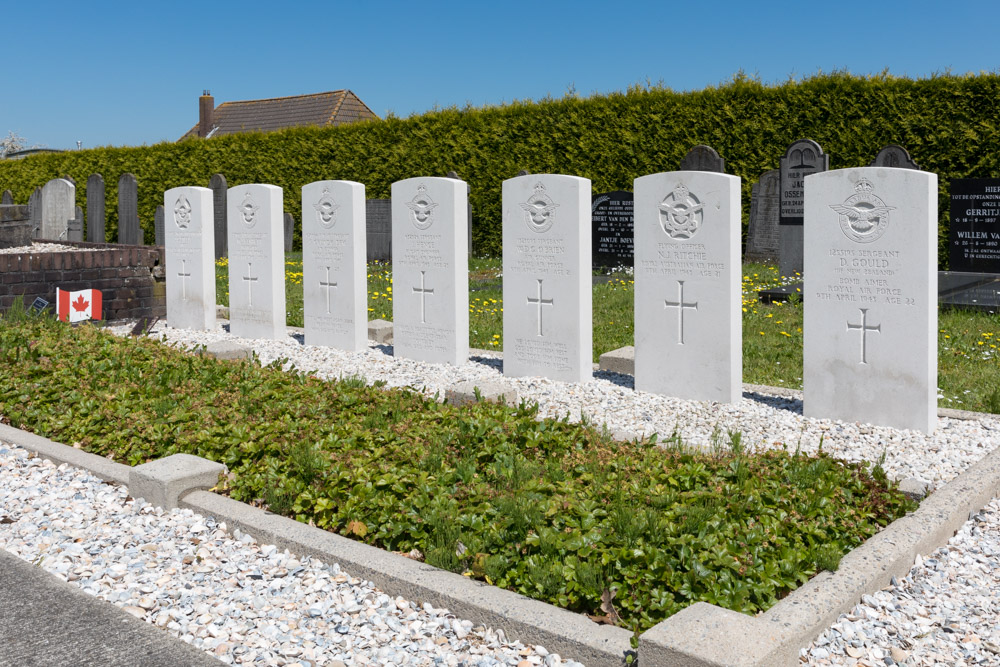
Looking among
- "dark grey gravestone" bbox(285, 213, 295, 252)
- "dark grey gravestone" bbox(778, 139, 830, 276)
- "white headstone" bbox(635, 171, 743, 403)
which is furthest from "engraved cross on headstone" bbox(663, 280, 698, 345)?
"dark grey gravestone" bbox(285, 213, 295, 252)

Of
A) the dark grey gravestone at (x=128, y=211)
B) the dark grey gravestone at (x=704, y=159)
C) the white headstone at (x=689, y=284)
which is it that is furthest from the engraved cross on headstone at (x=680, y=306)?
the dark grey gravestone at (x=128, y=211)

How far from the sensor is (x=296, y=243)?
20312mm

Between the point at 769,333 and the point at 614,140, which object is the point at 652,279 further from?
the point at 614,140

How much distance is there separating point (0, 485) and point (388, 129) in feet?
50.8

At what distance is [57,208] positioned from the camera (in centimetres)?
1944

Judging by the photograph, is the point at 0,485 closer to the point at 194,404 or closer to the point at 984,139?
the point at 194,404

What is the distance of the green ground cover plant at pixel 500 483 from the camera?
322 centimetres

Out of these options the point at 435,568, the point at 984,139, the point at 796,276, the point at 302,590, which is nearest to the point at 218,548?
the point at 302,590

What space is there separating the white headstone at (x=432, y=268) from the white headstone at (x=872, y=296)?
284 cm

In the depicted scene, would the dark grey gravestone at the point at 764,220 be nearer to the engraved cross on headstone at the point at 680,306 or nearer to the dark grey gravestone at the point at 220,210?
the engraved cross on headstone at the point at 680,306

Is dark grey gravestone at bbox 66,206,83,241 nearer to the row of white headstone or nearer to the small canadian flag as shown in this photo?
the small canadian flag

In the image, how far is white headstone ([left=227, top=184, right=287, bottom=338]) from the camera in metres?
8.73

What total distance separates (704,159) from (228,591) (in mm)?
12359

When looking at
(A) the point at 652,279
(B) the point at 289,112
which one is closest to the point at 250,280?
(A) the point at 652,279
